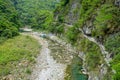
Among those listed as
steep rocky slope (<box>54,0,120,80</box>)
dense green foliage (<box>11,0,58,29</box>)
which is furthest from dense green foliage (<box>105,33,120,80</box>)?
dense green foliage (<box>11,0,58,29</box>)

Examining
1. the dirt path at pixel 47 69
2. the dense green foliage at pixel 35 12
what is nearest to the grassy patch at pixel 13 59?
the dirt path at pixel 47 69

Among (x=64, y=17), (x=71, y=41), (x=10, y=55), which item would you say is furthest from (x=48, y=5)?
(x=10, y=55)

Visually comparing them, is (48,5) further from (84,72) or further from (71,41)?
(84,72)

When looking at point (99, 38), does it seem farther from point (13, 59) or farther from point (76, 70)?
point (13, 59)

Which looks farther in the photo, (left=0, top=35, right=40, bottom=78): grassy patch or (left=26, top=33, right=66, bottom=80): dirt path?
(left=0, top=35, right=40, bottom=78): grassy patch

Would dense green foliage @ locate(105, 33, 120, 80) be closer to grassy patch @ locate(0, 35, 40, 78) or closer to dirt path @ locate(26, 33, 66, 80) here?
dirt path @ locate(26, 33, 66, 80)

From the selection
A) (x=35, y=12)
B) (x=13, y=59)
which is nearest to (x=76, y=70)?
(x=13, y=59)
